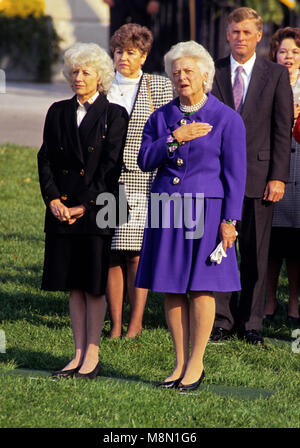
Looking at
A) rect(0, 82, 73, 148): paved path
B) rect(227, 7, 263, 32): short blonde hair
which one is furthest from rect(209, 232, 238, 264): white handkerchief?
rect(0, 82, 73, 148): paved path

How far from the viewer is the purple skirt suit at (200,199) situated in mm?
5113

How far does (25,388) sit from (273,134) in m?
2.47

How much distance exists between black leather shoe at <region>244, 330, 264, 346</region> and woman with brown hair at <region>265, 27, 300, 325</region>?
80cm

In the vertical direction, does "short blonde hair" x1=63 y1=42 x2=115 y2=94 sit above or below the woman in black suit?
above

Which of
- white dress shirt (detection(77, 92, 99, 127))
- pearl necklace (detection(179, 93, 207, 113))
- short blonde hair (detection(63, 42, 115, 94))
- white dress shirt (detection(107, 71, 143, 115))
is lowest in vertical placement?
white dress shirt (detection(107, 71, 143, 115))

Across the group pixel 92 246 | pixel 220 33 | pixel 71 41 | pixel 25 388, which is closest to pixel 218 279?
pixel 92 246

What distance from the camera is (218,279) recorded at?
16.8 feet

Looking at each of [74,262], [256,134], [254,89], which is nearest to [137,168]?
[256,134]

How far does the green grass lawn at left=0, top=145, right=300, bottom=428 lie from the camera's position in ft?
16.0

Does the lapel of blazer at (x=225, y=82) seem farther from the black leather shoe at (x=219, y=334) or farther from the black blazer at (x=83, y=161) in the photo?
the black leather shoe at (x=219, y=334)

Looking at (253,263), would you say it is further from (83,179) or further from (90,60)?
(90,60)

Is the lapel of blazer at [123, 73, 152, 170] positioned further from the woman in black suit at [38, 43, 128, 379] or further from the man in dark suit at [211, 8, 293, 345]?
the woman in black suit at [38, 43, 128, 379]

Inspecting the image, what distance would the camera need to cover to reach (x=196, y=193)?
5.13m

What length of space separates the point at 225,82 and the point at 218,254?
194 cm
